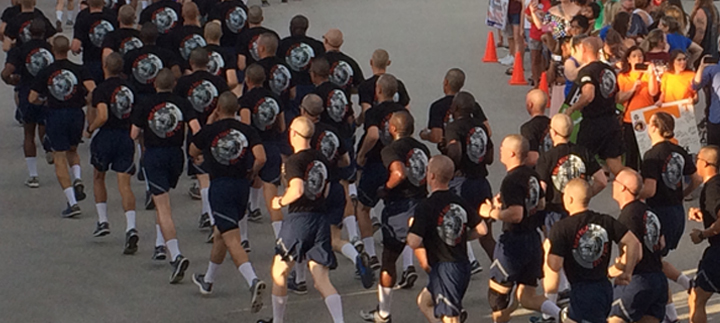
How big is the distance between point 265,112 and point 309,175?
201 centimetres

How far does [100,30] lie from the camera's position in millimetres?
Answer: 13250

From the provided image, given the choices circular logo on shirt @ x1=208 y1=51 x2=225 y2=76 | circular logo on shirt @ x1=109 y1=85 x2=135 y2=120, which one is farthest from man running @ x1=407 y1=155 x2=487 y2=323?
circular logo on shirt @ x1=208 y1=51 x2=225 y2=76

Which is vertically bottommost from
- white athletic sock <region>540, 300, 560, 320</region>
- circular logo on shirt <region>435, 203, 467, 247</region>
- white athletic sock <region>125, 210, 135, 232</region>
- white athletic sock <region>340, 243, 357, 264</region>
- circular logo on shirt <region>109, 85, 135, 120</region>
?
white athletic sock <region>540, 300, 560, 320</region>

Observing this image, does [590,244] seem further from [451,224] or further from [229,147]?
[229,147]

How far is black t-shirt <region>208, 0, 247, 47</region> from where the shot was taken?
14.1 meters

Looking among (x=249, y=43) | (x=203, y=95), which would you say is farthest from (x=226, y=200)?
(x=249, y=43)

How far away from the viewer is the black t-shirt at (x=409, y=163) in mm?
9117

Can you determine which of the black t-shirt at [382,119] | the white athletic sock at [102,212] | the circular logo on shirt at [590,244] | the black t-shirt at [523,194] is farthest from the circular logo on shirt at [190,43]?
the circular logo on shirt at [590,244]

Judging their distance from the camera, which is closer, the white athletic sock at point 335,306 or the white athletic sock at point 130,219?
the white athletic sock at point 335,306

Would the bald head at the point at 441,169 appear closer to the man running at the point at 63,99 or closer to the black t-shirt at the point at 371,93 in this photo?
the black t-shirt at the point at 371,93

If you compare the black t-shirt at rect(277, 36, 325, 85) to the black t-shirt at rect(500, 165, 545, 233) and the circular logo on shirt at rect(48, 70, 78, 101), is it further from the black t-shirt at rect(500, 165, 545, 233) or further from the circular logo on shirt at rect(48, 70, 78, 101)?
the black t-shirt at rect(500, 165, 545, 233)

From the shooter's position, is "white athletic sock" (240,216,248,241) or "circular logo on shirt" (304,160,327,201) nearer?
"circular logo on shirt" (304,160,327,201)

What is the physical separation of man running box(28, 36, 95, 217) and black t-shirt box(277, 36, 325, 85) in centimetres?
208

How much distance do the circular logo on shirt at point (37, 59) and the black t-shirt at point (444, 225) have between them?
5.76m
